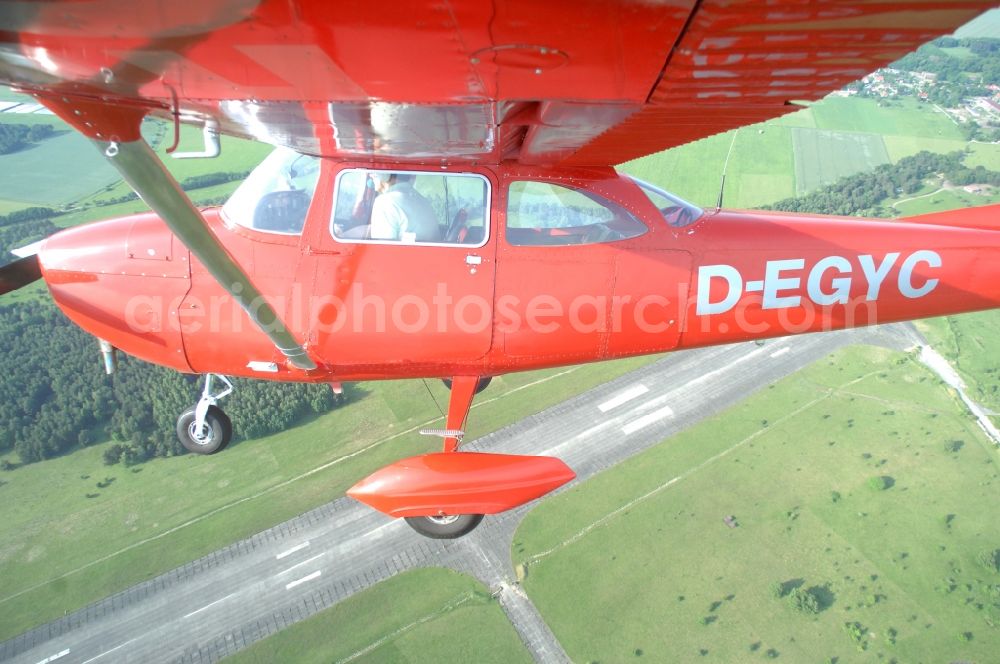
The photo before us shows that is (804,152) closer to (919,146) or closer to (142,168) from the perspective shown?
(919,146)

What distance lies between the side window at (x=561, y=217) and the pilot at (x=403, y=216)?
0.74 metres

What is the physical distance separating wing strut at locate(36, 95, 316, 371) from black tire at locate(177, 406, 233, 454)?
3.61 meters

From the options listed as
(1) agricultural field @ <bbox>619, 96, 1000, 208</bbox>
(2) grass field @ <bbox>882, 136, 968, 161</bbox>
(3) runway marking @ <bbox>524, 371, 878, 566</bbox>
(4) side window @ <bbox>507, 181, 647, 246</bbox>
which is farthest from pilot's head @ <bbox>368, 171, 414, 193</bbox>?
(2) grass field @ <bbox>882, 136, 968, 161</bbox>

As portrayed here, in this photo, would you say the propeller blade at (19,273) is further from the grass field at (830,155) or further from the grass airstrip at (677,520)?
the grass field at (830,155)

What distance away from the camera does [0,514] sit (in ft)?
81.3

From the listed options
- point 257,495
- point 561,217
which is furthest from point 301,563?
point 561,217

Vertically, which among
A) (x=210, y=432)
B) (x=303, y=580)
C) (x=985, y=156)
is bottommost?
(x=303, y=580)

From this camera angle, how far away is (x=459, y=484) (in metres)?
5.71

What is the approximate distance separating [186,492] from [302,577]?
785 cm

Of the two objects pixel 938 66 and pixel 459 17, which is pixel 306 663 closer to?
pixel 459 17

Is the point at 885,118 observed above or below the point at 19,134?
above

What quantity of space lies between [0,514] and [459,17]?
32573 millimetres

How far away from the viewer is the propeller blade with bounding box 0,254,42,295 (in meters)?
5.54

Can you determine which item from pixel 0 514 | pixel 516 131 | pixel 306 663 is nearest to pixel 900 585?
pixel 306 663
